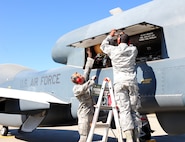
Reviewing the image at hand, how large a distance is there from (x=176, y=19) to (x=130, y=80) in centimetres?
140

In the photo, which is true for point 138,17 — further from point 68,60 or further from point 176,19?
point 68,60

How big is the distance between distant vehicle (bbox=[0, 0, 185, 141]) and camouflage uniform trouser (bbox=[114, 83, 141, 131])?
62 cm

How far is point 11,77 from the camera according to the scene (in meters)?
10.0

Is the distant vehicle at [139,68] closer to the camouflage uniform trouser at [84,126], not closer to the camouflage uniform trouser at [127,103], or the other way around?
the camouflage uniform trouser at [127,103]

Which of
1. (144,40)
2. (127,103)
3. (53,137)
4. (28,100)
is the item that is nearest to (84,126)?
(127,103)

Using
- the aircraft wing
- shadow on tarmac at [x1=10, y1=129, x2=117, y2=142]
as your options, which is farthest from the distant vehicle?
shadow on tarmac at [x1=10, y1=129, x2=117, y2=142]

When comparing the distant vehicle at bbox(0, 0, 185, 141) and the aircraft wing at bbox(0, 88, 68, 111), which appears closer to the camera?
the distant vehicle at bbox(0, 0, 185, 141)

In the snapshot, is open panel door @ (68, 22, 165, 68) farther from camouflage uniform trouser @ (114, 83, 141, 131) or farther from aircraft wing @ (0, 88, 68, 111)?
aircraft wing @ (0, 88, 68, 111)

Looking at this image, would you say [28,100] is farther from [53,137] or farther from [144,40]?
[53,137]

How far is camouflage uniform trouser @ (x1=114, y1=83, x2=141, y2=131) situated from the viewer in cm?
416

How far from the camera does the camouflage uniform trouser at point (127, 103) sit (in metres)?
4.16

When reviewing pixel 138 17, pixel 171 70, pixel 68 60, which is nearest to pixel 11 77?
pixel 68 60

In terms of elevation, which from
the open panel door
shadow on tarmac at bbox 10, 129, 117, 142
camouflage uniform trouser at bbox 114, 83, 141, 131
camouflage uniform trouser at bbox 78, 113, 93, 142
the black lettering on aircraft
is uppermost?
the open panel door

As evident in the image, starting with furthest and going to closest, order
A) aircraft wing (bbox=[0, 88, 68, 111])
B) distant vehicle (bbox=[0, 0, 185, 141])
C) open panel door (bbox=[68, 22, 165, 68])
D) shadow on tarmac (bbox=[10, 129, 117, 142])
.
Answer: shadow on tarmac (bbox=[10, 129, 117, 142])
aircraft wing (bbox=[0, 88, 68, 111])
open panel door (bbox=[68, 22, 165, 68])
distant vehicle (bbox=[0, 0, 185, 141])
